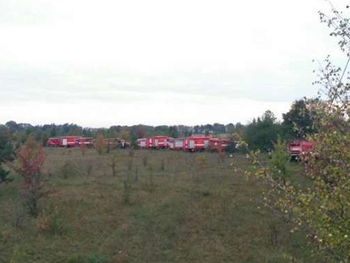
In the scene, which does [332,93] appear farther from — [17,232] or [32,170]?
[32,170]

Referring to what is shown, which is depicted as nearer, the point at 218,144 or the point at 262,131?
the point at 262,131

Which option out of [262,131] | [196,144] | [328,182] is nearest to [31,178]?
[328,182]

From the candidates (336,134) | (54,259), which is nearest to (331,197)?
(336,134)

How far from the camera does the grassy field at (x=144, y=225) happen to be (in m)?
17.1

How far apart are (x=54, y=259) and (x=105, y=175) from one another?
12.2m

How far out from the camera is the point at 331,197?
5090mm

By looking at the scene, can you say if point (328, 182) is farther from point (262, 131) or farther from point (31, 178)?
point (262, 131)

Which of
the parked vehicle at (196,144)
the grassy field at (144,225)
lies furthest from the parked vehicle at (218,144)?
the grassy field at (144,225)

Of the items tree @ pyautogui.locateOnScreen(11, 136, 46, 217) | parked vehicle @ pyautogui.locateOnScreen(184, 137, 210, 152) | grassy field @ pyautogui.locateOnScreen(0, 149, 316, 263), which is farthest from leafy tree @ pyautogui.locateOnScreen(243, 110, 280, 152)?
tree @ pyautogui.locateOnScreen(11, 136, 46, 217)

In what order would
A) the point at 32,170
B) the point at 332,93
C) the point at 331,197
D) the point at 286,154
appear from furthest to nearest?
the point at 286,154 < the point at 32,170 < the point at 332,93 < the point at 331,197

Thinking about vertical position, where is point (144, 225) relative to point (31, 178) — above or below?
below

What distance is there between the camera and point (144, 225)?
19.5 meters

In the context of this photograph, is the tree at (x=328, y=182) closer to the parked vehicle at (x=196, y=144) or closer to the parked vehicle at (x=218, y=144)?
the parked vehicle at (x=218, y=144)

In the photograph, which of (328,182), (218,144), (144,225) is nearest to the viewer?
(328,182)
